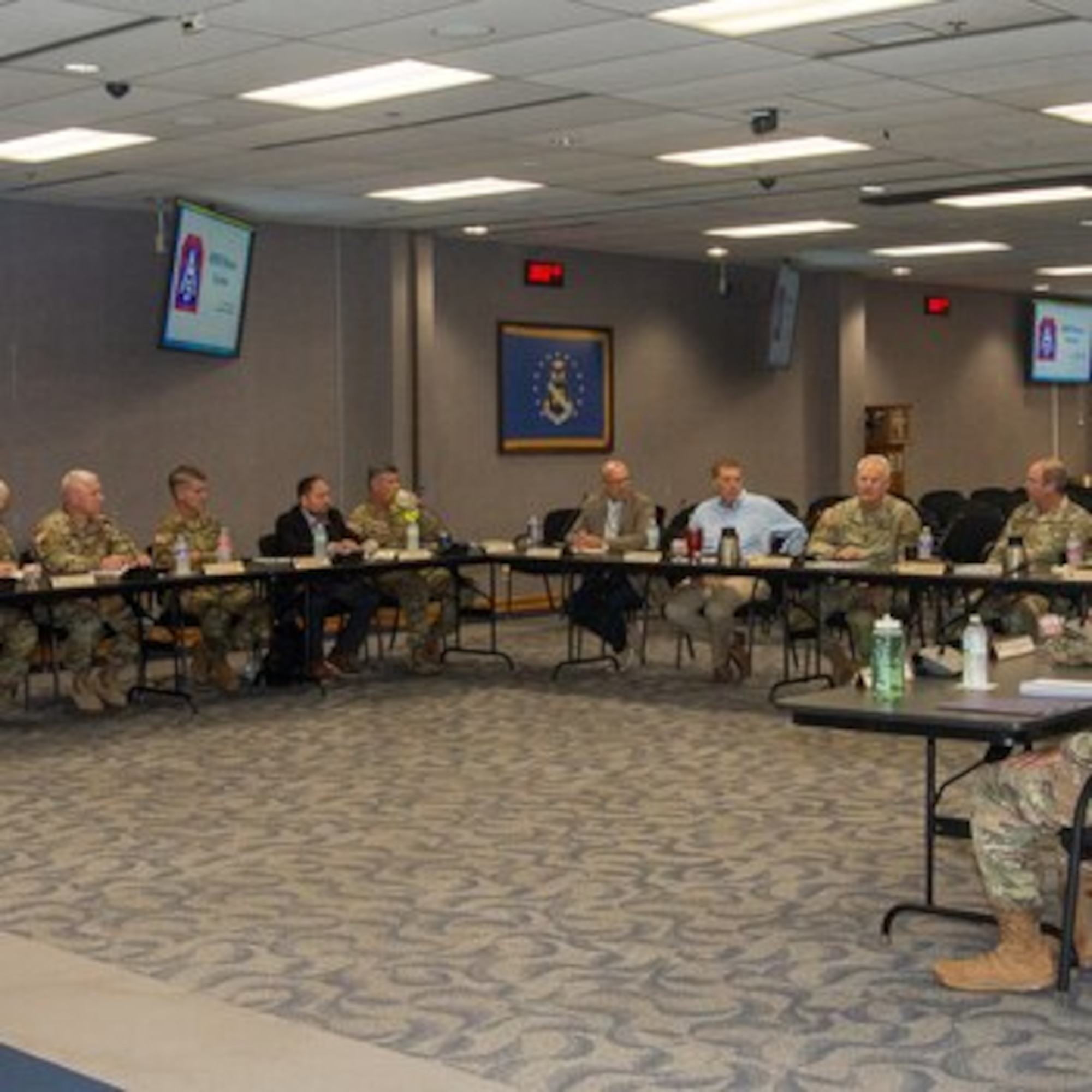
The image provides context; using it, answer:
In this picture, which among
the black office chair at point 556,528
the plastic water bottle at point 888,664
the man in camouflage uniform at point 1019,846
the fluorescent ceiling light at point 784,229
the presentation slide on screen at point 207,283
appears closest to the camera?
the man in camouflage uniform at point 1019,846

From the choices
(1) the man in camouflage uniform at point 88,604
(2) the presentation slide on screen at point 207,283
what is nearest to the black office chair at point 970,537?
(2) the presentation slide on screen at point 207,283

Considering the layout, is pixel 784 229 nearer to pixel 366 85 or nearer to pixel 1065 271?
pixel 1065 271

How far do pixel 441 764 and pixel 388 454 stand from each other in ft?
18.8

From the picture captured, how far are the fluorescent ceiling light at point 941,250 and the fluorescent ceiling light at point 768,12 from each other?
846cm

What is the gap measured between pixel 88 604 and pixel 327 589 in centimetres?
140

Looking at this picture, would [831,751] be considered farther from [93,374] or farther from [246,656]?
[93,374]

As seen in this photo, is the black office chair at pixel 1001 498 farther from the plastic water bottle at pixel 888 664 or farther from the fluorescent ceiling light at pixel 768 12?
the plastic water bottle at pixel 888 664

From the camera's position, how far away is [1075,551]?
9250mm

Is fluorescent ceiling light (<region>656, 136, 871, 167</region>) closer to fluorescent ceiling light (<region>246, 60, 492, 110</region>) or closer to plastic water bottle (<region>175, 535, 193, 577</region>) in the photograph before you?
fluorescent ceiling light (<region>246, 60, 492, 110</region>)

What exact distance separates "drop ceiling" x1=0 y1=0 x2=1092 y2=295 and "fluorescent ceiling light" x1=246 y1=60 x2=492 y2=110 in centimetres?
10

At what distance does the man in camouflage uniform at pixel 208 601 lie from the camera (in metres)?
10.3

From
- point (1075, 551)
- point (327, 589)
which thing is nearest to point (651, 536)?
point (327, 589)

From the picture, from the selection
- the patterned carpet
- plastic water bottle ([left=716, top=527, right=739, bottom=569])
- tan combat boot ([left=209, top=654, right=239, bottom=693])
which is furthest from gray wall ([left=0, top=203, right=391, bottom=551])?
plastic water bottle ([left=716, top=527, right=739, bottom=569])

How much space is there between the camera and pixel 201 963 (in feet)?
17.2
